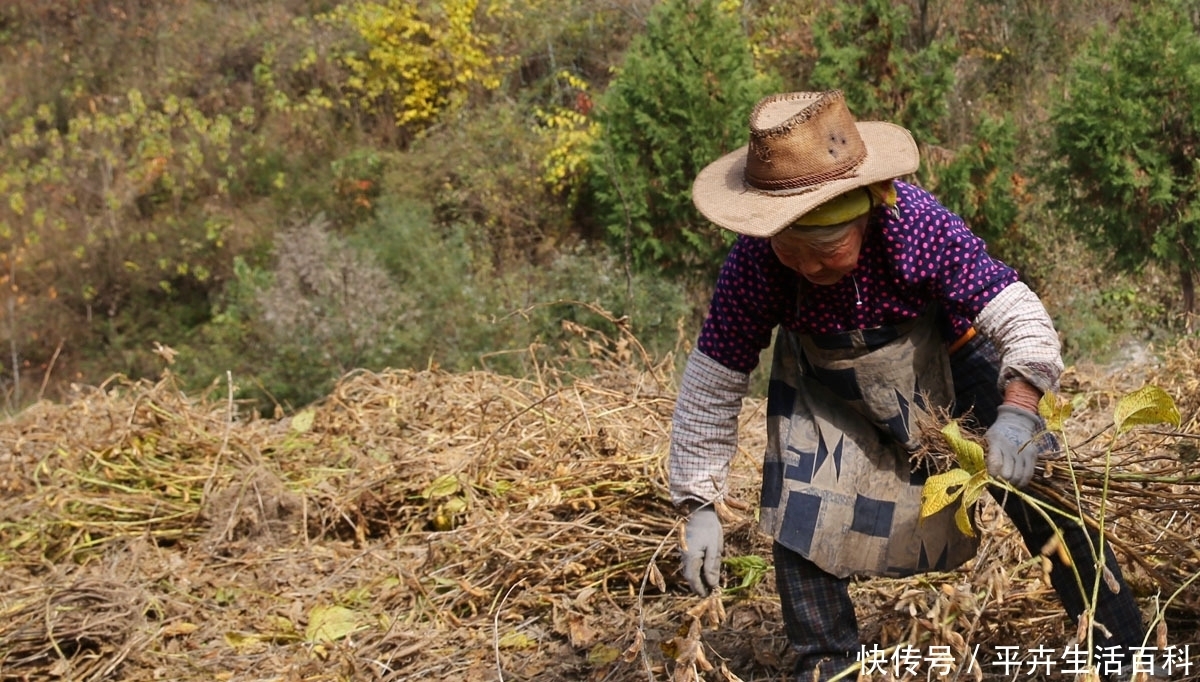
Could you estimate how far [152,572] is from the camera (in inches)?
150

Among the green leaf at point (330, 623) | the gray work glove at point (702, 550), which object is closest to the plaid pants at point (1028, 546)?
the gray work glove at point (702, 550)

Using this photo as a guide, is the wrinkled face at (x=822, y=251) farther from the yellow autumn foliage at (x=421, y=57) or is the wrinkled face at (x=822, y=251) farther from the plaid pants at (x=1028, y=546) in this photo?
the yellow autumn foliage at (x=421, y=57)

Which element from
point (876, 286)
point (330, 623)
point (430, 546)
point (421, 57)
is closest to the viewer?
point (876, 286)

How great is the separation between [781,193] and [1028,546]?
2.92ft

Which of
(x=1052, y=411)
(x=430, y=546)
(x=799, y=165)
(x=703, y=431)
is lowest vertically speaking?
(x=430, y=546)

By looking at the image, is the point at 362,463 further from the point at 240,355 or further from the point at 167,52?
the point at 167,52

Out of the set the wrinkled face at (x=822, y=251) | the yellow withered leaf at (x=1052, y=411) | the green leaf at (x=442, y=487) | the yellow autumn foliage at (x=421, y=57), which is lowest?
the yellow autumn foliage at (x=421, y=57)

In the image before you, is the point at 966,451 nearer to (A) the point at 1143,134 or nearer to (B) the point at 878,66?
(A) the point at 1143,134

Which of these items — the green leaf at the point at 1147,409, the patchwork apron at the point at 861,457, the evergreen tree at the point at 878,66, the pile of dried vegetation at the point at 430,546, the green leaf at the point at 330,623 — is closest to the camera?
the green leaf at the point at 1147,409

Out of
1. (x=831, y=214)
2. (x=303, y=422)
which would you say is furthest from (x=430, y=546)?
(x=831, y=214)

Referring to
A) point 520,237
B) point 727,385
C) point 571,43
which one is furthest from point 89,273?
point 727,385

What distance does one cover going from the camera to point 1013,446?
1.97 meters

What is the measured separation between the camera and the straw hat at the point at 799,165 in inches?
81.8

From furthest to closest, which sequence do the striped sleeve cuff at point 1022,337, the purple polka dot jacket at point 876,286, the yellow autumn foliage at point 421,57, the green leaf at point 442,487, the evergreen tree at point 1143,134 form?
the yellow autumn foliage at point 421,57 → the evergreen tree at point 1143,134 → the green leaf at point 442,487 → the purple polka dot jacket at point 876,286 → the striped sleeve cuff at point 1022,337
